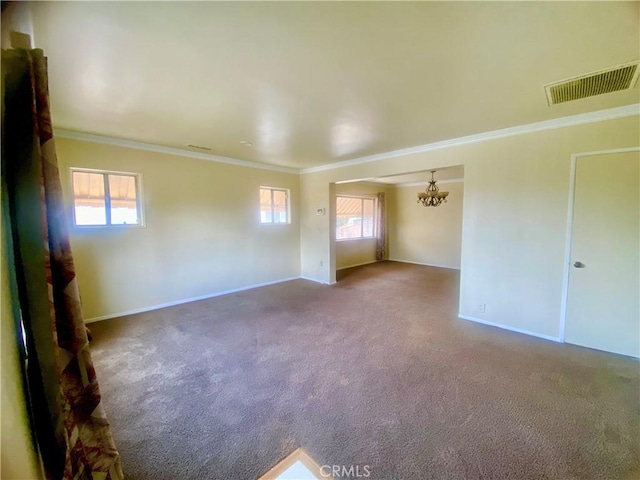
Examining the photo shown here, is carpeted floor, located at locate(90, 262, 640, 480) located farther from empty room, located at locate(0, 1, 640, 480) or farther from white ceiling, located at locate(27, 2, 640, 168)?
white ceiling, located at locate(27, 2, 640, 168)

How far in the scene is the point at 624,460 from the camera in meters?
1.63

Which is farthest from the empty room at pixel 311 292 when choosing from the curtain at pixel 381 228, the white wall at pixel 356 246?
the curtain at pixel 381 228

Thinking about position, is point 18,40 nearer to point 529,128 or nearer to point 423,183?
point 529,128

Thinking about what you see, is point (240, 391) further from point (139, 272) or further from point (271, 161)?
point (271, 161)

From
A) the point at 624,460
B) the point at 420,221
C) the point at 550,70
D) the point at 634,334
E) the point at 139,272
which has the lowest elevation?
the point at 624,460

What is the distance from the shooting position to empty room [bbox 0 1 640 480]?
1075 millimetres

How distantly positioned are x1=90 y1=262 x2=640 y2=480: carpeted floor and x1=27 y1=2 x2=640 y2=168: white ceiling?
252 cm

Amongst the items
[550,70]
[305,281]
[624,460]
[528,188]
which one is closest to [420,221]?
[305,281]

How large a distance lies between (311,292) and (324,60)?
13.3 ft

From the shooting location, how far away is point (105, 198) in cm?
383

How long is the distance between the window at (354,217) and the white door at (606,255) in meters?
5.12

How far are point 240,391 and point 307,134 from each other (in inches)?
116

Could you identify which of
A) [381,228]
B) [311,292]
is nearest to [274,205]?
[311,292]

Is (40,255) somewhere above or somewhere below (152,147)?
below
